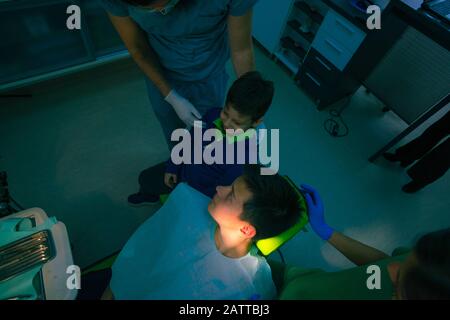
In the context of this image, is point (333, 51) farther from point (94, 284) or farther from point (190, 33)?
point (94, 284)

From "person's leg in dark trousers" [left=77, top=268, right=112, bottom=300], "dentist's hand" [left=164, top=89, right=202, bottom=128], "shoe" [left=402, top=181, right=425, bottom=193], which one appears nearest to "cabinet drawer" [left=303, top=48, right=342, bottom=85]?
"shoe" [left=402, top=181, right=425, bottom=193]

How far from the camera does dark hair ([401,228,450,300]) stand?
1.55ft

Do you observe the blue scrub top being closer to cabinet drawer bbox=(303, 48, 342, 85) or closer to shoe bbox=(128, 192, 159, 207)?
shoe bbox=(128, 192, 159, 207)

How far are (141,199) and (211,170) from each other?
2.23 ft

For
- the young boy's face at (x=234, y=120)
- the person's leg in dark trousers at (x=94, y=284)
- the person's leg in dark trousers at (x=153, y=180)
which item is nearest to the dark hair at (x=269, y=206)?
the young boy's face at (x=234, y=120)

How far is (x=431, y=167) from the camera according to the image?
1.70m

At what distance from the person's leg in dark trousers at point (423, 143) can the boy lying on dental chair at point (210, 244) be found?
58.0 inches

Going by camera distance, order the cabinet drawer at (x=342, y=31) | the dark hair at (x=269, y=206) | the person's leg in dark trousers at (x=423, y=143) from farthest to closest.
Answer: the cabinet drawer at (x=342, y=31), the person's leg in dark trousers at (x=423, y=143), the dark hair at (x=269, y=206)

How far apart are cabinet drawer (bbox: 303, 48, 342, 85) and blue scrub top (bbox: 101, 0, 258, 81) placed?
3.83 feet

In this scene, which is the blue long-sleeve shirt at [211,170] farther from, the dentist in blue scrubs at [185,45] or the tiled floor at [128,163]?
the tiled floor at [128,163]

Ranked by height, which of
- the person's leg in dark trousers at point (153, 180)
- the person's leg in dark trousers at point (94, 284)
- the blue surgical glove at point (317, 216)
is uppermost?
the blue surgical glove at point (317, 216)

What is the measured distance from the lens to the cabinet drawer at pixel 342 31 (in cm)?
176

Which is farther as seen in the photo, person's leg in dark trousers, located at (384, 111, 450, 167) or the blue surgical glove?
person's leg in dark trousers, located at (384, 111, 450, 167)

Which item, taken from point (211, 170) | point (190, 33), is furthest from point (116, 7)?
point (211, 170)
